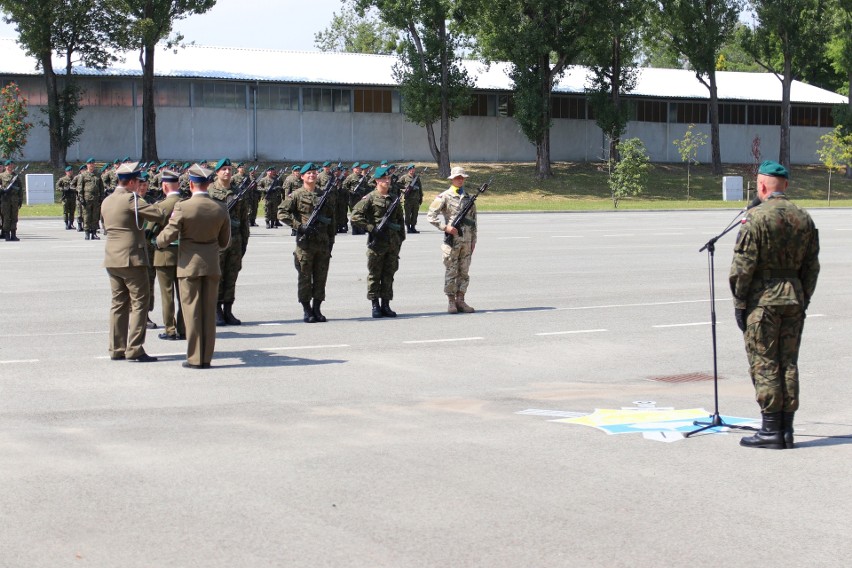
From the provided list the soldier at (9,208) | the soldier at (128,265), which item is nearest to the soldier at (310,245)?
the soldier at (128,265)

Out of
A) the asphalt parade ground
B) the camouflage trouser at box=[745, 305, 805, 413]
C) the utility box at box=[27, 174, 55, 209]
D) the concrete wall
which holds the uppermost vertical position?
the concrete wall

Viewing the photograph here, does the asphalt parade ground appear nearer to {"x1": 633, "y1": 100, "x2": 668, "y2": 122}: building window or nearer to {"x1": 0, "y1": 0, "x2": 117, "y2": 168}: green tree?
{"x1": 0, "y1": 0, "x2": 117, "y2": 168}: green tree

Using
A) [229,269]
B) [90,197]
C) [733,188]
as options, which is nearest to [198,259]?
[229,269]

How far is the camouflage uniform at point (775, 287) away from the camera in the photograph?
321 inches

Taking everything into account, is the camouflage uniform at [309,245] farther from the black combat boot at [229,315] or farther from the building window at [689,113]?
the building window at [689,113]

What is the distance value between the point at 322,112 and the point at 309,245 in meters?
48.6

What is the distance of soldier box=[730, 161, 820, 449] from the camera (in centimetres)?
816

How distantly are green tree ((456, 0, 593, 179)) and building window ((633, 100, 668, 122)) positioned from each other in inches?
443

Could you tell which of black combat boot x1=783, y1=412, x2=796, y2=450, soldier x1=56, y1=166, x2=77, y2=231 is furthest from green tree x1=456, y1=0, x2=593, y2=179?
black combat boot x1=783, y1=412, x2=796, y2=450

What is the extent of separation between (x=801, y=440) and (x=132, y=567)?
497cm

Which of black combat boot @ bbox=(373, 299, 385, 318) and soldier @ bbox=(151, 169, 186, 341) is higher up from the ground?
soldier @ bbox=(151, 169, 186, 341)

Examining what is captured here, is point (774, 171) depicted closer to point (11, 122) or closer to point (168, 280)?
point (168, 280)

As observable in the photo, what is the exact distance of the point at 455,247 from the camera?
52.2 feet

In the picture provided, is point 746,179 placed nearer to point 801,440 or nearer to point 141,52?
point 141,52
